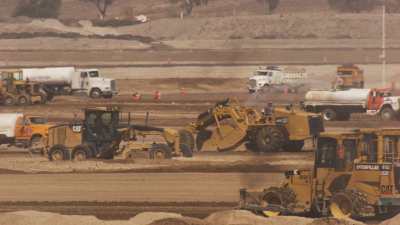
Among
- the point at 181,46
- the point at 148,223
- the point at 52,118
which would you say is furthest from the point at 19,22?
the point at 148,223

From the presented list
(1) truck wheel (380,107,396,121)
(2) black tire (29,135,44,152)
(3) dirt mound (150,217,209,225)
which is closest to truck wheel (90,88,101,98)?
(1) truck wheel (380,107,396,121)

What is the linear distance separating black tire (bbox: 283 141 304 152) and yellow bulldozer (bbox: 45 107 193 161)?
390 centimetres

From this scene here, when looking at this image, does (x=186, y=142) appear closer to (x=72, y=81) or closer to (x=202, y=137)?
(x=202, y=137)

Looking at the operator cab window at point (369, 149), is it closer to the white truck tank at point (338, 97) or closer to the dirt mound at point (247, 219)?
the dirt mound at point (247, 219)

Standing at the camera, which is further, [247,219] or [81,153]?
[81,153]

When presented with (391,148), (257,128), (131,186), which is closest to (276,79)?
(257,128)

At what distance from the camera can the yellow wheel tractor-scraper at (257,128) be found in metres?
42.8

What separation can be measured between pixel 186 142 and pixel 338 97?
16.0 meters

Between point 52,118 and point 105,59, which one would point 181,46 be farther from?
point 52,118

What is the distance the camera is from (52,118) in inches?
2277

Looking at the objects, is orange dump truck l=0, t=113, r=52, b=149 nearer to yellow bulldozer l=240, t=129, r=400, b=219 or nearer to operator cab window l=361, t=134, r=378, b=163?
yellow bulldozer l=240, t=129, r=400, b=219

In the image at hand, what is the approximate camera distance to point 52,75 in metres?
71.9

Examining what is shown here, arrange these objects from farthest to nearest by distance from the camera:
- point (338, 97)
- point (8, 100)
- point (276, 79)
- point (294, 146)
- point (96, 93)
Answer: point (276, 79) < point (96, 93) < point (8, 100) < point (338, 97) < point (294, 146)

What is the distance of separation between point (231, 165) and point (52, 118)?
20836 mm
